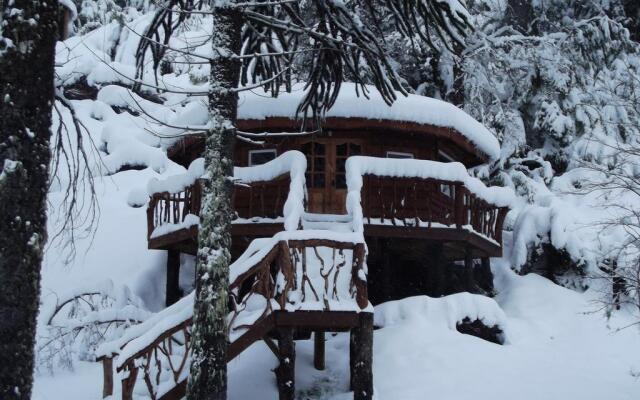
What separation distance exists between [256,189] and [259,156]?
6.51 feet

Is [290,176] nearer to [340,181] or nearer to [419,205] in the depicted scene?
[340,181]

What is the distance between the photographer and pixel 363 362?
1047cm

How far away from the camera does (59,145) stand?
715 cm

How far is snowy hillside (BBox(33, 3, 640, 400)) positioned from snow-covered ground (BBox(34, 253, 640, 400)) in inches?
1.2

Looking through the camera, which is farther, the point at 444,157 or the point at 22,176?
the point at 444,157

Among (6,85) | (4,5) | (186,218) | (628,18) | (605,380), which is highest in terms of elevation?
(628,18)

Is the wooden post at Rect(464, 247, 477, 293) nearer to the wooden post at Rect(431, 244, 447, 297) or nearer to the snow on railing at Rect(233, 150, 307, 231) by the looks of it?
the wooden post at Rect(431, 244, 447, 297)

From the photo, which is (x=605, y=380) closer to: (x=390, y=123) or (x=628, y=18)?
(x=390, y=123)

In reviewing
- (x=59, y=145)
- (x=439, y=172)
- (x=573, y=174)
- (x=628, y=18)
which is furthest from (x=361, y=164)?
(x=628, y=18)

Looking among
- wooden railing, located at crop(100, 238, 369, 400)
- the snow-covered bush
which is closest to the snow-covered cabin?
the snow-covered bush

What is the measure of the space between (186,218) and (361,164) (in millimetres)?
4165

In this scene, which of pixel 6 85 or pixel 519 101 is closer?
pixel 6 85

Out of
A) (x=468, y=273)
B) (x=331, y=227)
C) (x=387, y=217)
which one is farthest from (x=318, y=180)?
(x=468, y=273)

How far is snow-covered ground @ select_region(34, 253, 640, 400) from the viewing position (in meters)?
11.5
